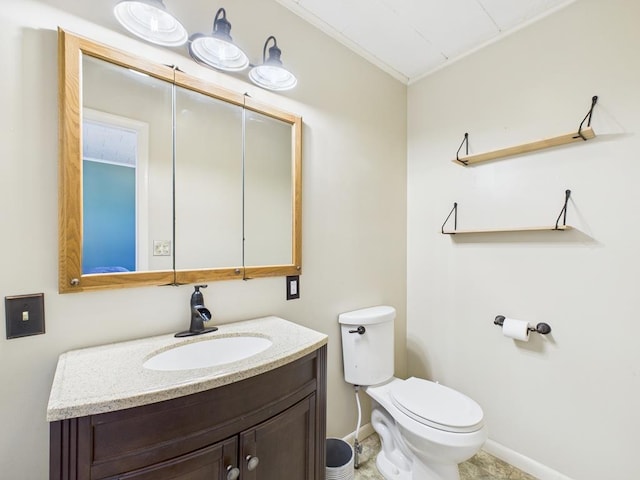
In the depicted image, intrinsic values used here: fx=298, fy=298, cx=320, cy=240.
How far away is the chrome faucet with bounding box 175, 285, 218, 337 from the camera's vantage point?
115cm

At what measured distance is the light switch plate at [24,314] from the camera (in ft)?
2.92

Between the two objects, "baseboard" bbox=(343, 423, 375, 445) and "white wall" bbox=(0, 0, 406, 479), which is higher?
"white wall" bbox=(0, 0, 406, 479)

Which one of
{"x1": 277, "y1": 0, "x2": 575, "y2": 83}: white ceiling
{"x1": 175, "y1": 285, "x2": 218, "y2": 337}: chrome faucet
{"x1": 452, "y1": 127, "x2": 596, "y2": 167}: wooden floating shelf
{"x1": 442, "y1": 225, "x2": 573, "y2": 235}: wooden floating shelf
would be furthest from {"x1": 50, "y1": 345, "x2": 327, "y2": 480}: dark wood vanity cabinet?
{"x1": 277, "y1": 0, "x2": 575, "y2": 83}: white ceiling

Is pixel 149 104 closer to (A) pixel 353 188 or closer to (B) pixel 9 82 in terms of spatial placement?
(B) pixel 9 82

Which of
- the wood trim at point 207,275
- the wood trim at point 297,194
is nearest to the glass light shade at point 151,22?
the wood trim at point 297,194

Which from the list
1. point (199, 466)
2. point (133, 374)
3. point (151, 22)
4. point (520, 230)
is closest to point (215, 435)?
point (199, 466)

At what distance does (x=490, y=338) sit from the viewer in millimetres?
1837

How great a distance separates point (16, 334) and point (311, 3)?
1.88 metres

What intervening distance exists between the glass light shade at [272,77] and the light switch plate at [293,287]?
95 cm

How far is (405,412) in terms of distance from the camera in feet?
4.82

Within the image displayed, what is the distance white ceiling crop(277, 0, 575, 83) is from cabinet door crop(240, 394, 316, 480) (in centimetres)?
190

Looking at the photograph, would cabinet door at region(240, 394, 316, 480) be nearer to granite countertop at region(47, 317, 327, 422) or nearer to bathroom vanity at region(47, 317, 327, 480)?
bathroom vanity at region(47, 317, 327, 480)

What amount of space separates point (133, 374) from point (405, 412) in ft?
4.06

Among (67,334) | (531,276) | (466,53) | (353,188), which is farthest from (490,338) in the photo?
(67,334)
